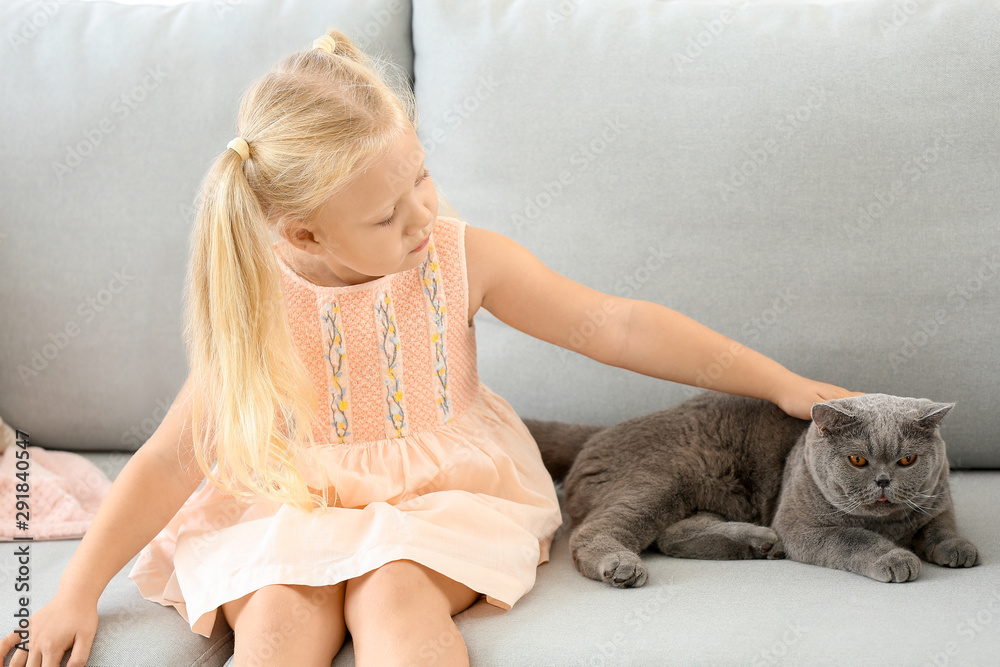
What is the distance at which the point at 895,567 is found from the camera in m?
0.94

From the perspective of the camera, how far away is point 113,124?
139 centimetres

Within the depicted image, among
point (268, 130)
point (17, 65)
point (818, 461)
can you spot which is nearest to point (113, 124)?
point (17, 65)

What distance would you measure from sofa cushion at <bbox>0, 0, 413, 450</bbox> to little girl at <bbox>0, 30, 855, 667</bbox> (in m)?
0.38

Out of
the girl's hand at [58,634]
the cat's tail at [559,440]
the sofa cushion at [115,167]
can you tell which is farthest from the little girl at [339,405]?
the sofa cushion at [115,167]

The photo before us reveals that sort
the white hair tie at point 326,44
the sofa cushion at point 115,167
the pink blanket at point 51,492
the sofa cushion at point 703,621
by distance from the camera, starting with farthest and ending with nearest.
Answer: the sofa cushion at point 115,167
the pink blanket at point 51,492
the white hair tie at point 326,44
the sofa cushion at point 703,621

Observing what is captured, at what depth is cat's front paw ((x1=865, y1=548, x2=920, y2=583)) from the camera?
3.08 feet

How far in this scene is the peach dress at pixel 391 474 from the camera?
3.10ft

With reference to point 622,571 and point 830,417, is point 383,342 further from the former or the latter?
point 830,417

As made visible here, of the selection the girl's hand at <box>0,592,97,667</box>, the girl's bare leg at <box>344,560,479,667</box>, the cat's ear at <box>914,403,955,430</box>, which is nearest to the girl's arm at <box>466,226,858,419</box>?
the cat's ear at <box>914,403,955,430</box>

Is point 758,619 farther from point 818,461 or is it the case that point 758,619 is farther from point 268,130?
point 268,130

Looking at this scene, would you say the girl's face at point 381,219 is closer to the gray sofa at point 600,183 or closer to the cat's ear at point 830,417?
the gray sofa at point 600,183

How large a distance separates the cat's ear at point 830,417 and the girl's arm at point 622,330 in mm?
88

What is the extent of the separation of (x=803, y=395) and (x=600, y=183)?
1.50ft

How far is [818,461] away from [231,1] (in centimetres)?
123
